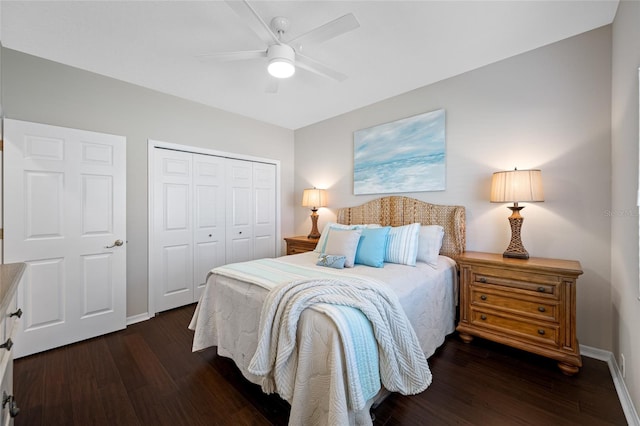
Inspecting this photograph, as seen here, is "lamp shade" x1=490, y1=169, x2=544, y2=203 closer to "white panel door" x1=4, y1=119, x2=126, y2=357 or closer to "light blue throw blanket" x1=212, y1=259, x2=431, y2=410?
"light blue throw blanket" x1=212, y1=259, x2=431, y2=410

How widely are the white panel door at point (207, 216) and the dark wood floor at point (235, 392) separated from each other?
132 centimetres

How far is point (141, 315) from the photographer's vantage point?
3045 mm

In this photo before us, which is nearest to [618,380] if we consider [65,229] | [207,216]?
[207,216]

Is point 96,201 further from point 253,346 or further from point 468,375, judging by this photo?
point 468,375

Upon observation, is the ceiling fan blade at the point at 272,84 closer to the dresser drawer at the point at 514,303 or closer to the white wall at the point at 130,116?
the white wall at the point at 130,116

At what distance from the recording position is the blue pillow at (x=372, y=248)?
96.0 inches

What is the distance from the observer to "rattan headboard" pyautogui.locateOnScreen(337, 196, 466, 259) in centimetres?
279

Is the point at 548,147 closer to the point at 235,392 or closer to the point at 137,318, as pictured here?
the point at 235,392

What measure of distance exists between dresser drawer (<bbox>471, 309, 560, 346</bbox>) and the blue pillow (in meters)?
0.94

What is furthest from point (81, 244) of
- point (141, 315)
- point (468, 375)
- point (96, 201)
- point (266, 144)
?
point (468, 375)

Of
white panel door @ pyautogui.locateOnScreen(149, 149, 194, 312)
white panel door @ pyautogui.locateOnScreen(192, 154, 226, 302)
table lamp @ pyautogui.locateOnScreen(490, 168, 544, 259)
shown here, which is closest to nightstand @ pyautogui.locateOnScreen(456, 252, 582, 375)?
table lamp @ pyautogui.locateOnScreen(490, 168, 544, 259)

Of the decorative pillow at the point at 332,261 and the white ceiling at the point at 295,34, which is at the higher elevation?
the white ceiling at the point at 295,34

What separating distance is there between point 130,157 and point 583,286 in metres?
4.51

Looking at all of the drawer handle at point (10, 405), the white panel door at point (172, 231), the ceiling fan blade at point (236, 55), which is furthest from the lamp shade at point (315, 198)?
the drawer handle at point (10, 405)
